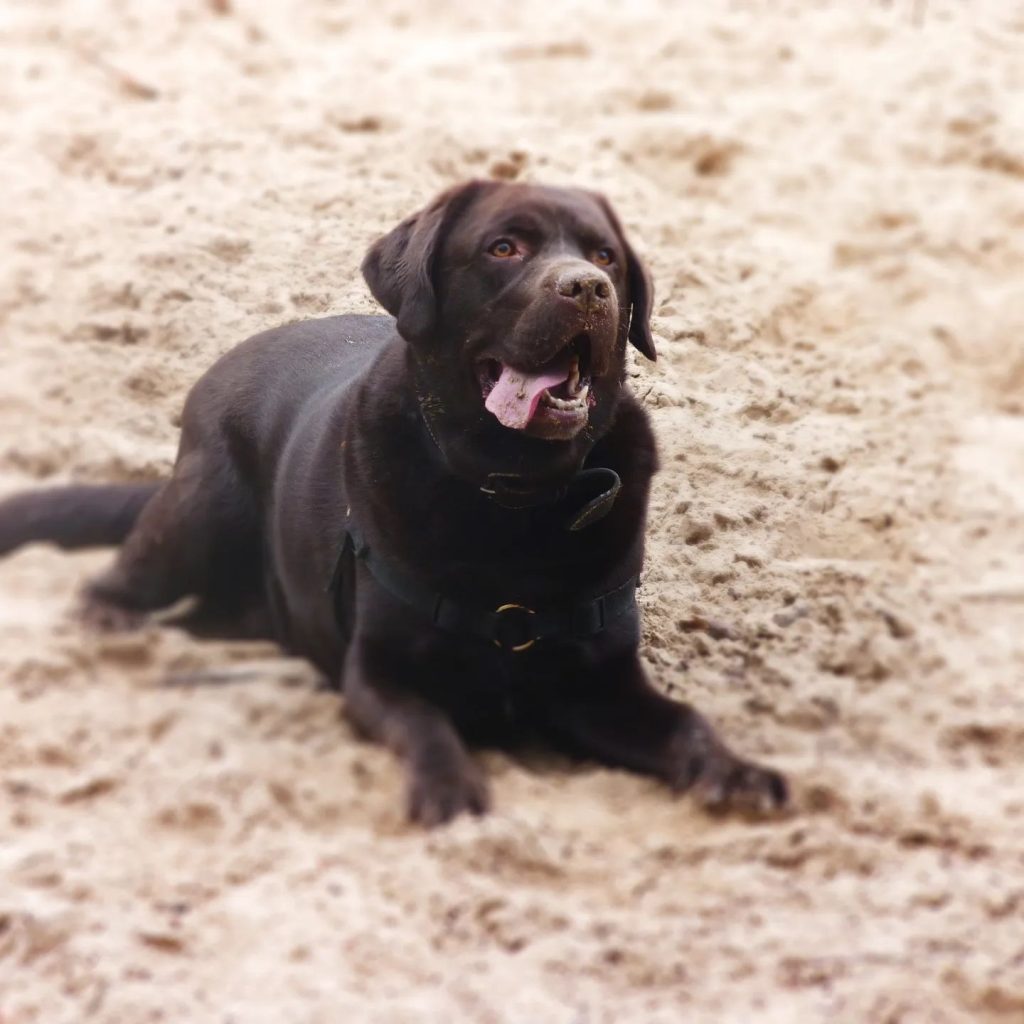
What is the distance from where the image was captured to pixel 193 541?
3.53 metres

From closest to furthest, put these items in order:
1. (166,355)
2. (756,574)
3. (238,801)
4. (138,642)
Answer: (238,801)
(138,642)
(756,574)
(166,355)

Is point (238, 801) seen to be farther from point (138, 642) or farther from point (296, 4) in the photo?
point (296, 4)

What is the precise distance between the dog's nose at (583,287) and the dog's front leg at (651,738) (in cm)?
72

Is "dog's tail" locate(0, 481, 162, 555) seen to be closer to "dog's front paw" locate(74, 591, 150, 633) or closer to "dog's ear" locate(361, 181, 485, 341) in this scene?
"dog's front paw" locate(74, 591, 150, 633)

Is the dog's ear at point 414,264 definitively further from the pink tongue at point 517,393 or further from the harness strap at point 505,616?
the harness strap at point 505,616

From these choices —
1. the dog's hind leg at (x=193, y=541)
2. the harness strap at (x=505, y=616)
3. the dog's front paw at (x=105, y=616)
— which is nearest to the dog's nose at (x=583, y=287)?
the harness strap at (x=505, y=616)

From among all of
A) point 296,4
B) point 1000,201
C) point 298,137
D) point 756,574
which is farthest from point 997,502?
point 296,4

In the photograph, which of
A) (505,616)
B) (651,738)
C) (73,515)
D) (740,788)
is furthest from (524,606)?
(73,515)

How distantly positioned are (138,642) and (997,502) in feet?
6.83

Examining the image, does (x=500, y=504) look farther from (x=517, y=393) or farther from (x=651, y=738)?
(x=651, y=738)

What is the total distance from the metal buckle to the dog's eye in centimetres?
70

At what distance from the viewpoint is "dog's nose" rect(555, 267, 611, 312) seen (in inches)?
111

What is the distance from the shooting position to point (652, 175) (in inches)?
201

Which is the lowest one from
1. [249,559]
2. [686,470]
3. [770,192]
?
[249,559]
